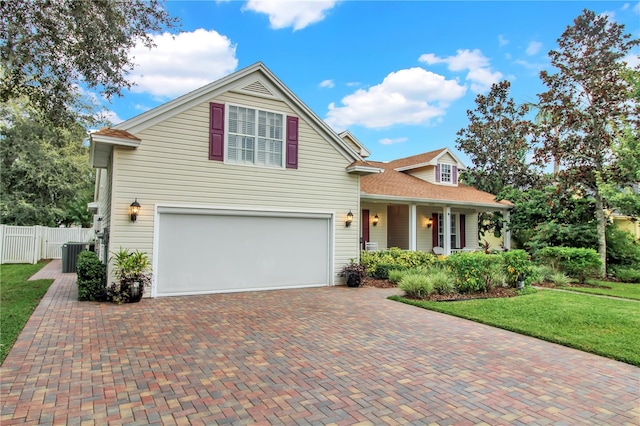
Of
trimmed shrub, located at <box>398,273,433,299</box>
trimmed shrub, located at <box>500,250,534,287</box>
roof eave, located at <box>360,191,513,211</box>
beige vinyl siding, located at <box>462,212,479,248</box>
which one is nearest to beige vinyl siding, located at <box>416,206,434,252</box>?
roof eave, located at <box>360,191,513,211</box>

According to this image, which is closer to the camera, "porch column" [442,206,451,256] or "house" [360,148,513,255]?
"house" [360,148,513,255]

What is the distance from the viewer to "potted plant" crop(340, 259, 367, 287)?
11789 mm

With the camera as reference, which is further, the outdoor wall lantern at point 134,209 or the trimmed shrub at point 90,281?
the outdoor wall lantern at point 134,209

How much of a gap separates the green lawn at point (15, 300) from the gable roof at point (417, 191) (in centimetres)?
1053

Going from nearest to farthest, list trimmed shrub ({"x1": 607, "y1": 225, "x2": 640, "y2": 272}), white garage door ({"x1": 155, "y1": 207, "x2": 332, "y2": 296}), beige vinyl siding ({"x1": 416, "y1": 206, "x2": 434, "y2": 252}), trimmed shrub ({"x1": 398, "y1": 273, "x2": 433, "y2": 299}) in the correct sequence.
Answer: trimmed shrub ({"x1": 398, "y1": 273, "x2": 433, "y2": 299}), white garage door ({"x1": 155, "y1": 207, "x2": 332, "y2": 296}), trimmed shrub ({"x1": 607, "y1": 225, "x2": 640, "y2": 272}), beige vinyl siding ({"x1": 416, "y1": 206, "x2": 434, "y2": 252})

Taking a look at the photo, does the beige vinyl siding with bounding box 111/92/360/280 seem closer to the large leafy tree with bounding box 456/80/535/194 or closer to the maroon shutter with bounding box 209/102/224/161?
the maroon shutter with bounding box 209/102/224/161

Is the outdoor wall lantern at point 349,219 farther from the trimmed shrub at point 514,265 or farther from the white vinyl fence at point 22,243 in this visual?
the white vinyl fence at point 22,243

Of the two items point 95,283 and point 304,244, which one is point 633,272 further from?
point 95,283

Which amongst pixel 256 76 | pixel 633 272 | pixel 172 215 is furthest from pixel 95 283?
pixel 633 272

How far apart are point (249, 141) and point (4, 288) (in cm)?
795

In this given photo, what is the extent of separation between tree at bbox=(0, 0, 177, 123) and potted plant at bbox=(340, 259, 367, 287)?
8130 mm

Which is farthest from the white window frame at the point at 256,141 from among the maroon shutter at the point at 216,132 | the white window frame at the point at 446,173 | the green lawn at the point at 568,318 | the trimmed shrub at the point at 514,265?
the white window frame at the point at 446,173

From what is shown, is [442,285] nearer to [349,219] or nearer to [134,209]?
[349,219]

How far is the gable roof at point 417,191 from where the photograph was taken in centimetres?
1576
